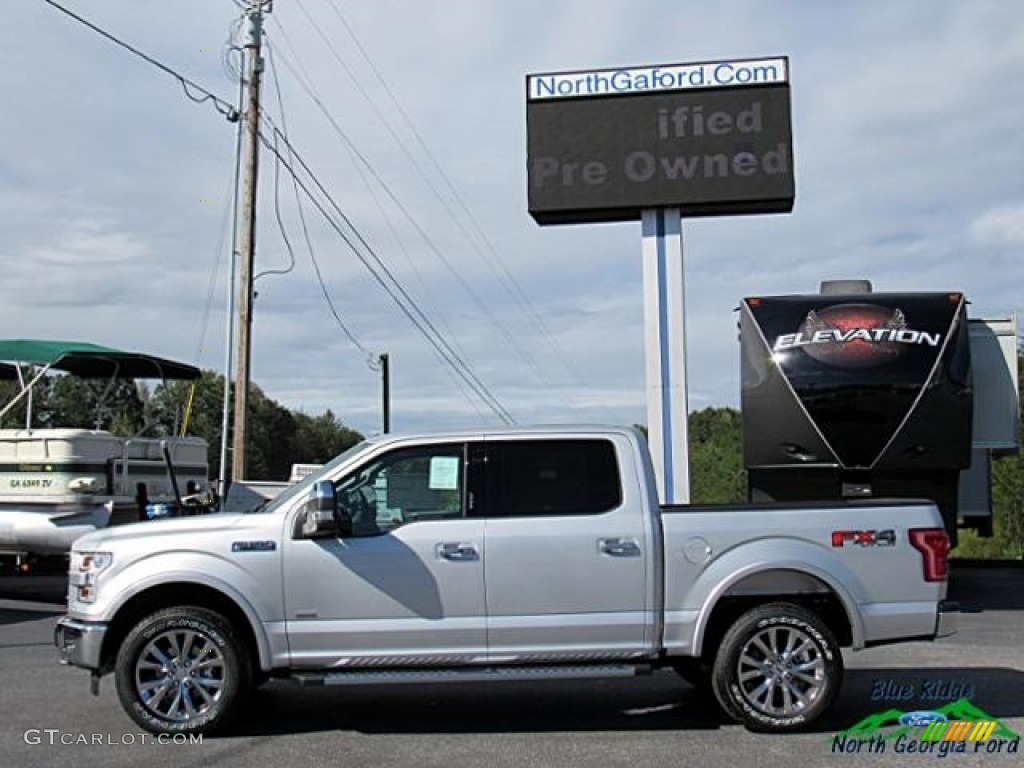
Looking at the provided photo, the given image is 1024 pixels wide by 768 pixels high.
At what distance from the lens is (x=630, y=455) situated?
24.3ft

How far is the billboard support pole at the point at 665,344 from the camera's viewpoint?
15.7 m

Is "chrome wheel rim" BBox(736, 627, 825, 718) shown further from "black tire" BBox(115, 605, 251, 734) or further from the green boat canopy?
the green boat canopy

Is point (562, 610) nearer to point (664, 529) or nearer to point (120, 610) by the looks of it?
point (664, 529)

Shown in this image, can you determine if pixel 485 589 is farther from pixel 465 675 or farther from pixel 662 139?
pixel 662 139

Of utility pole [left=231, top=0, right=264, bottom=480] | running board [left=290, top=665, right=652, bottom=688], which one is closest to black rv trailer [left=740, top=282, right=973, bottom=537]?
running board [left=290, top=665, right=652, bottom=688]

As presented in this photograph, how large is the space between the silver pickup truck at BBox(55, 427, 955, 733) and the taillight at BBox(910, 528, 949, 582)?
A: 0.01 m

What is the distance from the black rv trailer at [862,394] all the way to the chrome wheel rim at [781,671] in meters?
6.18

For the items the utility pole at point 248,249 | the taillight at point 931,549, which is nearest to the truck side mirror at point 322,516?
the taillight at point 931,549

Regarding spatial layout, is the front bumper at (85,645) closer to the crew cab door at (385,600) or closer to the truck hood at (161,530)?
the truck hood at (161,530)

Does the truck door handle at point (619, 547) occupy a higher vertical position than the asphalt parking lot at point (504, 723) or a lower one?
higher

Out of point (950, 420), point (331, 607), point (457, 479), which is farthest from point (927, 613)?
point (950, 420)

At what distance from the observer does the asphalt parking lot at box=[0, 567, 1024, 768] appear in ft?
21.7

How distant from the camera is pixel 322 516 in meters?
6.91

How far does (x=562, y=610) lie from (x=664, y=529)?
824mm
